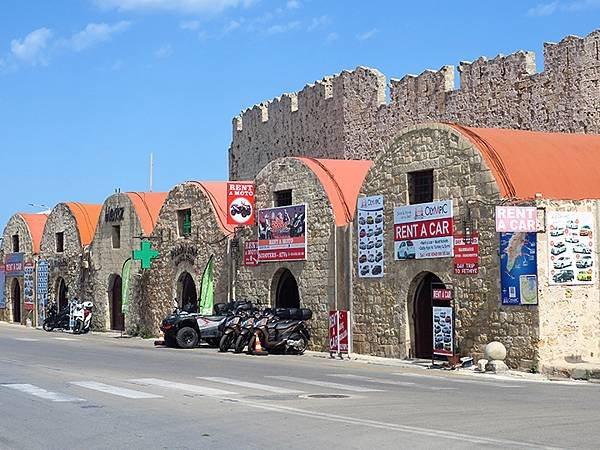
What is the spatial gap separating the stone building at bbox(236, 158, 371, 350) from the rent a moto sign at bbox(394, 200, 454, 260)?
7.73 ft

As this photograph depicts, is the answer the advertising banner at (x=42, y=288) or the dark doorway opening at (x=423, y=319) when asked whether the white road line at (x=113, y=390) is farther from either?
the advertising banner at (x=42, y=288)

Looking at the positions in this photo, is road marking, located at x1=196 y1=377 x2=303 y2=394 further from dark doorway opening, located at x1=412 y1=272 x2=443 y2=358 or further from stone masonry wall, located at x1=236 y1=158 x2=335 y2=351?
stone masonry wall, located at x1=236 y1=158 x2=335 y2=351

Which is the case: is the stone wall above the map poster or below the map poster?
above

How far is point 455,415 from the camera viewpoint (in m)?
12.3

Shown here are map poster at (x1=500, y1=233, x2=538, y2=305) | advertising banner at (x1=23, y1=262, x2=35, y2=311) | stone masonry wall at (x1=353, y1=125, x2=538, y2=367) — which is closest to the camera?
map poster at (x1=500, y1=233, x2=538, y2=305)

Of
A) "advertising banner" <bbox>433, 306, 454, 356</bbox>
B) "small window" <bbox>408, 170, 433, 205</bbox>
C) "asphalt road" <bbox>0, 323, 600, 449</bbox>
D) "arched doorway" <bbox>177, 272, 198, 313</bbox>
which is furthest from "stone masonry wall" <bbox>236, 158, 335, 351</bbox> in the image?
"asphalt road" <bbox>0, 323, 600, 449</bbox>

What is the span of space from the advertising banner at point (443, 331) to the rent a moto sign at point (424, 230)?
1.42m

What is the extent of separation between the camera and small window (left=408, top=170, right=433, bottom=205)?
23641 mm

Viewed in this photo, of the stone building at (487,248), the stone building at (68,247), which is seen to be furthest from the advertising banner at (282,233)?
the stone building at (68,247)

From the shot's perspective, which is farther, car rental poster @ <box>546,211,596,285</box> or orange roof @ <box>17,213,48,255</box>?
orange roof @ <box>17,213,48,255</box>

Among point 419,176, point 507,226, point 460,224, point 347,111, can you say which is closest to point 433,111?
point 347,111

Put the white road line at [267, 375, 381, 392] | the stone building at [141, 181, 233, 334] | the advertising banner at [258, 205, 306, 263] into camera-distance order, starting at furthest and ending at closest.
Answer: the stone building at [141, 181, 233, 334] → the advertising banner at [258, 205, 306, 263] → the white road line at [267, 375, 381, 392]

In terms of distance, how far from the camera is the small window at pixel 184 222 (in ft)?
112

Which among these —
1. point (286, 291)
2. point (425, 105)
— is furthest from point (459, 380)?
point (425, 105)
